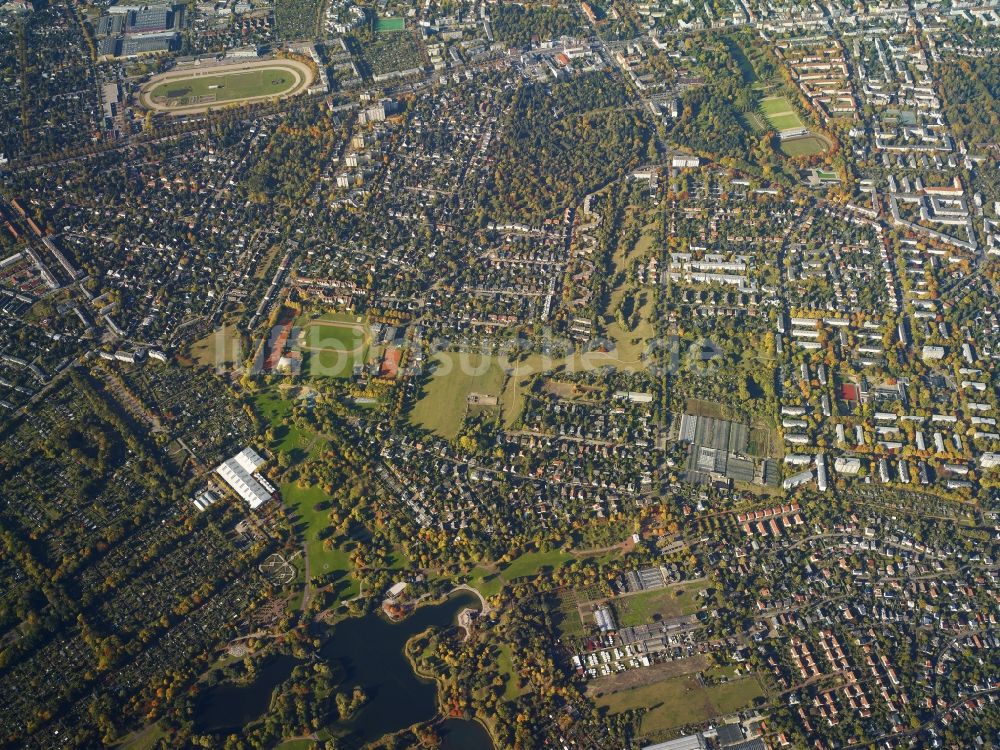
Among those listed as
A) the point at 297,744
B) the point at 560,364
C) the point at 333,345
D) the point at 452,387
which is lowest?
the point at 297,744

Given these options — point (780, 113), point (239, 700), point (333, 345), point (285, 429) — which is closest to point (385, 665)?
point (239, 700)

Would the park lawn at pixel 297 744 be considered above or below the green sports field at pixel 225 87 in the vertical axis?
below

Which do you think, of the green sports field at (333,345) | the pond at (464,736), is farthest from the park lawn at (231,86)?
the pond at (464,736)

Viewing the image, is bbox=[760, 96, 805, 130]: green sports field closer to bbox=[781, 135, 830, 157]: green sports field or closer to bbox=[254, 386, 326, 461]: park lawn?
bbox=[781, 135, 830, 157]: green sports field

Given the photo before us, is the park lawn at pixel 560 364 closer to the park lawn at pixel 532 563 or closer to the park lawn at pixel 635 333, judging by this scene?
the park lawn at pixel 635 333

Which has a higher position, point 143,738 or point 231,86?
point 231,86

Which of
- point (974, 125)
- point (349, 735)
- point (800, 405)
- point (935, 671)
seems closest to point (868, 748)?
point (935, 671)

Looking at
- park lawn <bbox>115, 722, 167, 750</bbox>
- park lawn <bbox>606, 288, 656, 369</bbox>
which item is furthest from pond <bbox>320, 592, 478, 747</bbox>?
park lawn <bbox>606, 288, 656, 369</bbox>

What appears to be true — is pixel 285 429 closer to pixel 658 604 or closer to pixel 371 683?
pixel 371 683
